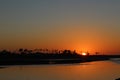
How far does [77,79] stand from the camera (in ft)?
192

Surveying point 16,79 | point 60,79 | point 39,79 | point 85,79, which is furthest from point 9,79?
point 85,79

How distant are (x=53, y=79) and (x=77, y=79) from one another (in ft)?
15.0

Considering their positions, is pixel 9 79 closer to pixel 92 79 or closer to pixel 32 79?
pixel 32 79

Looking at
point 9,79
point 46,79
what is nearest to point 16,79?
point 9,79

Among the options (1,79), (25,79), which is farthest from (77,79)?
(1,79)

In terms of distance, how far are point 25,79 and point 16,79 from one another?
1.75 meters

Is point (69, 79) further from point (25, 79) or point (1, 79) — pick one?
point (1, 79)

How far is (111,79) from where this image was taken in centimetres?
5734

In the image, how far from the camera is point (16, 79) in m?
58.6

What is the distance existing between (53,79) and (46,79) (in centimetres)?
134

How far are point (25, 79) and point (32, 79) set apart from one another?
1323 mm

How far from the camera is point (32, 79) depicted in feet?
191

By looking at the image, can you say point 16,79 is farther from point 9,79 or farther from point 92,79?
point 92,79

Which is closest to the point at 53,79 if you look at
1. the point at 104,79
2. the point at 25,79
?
the point at 25,79
